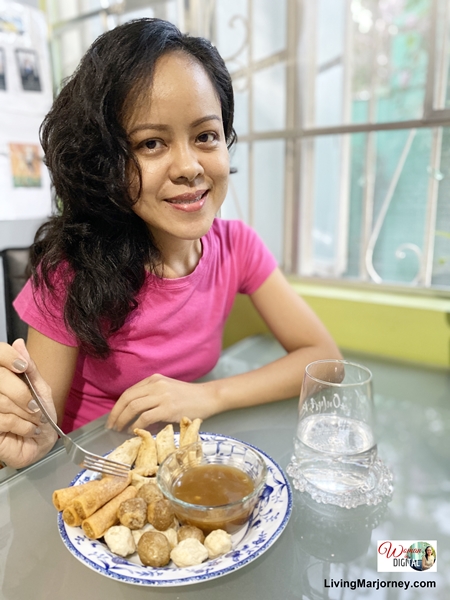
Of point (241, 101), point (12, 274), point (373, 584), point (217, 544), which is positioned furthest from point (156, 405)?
point (241, 101)

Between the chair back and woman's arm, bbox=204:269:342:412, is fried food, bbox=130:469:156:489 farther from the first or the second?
the chair back

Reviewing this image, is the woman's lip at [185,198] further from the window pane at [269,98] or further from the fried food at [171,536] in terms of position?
the window pane at [269,98]

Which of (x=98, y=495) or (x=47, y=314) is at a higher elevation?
(x=47, y=314)

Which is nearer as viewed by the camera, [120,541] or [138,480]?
[120,541]

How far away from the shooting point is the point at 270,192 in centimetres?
179

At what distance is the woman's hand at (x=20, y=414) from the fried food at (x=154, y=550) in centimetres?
27

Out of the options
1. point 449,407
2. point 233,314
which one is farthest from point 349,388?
point 233,314

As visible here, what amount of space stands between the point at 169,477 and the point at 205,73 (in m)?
0.70

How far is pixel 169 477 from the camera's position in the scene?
0.63 metres

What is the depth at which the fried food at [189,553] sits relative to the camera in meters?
0.53

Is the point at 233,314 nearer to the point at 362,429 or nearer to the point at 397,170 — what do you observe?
the point at 397,170

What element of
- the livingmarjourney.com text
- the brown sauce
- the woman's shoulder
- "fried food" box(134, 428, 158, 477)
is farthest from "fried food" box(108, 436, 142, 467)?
the woman's shoulder

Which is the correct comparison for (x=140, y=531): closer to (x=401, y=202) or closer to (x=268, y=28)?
(x=401, y=202)

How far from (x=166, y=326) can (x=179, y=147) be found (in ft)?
1.24
